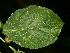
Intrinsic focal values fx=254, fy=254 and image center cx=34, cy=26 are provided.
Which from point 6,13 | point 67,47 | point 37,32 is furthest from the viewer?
point 67,47

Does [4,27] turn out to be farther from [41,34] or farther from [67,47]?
[67,47]

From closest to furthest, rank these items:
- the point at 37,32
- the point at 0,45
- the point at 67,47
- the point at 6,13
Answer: the point at 37,32 < the point at 0,45 < the point at 6,13 < the point at 67,47

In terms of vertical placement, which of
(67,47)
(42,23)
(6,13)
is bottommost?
(67,47)

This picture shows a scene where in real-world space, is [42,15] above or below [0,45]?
above

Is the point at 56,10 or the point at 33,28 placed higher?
the point at 56,10

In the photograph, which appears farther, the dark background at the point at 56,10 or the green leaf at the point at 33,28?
the dark background at the point at 56,10

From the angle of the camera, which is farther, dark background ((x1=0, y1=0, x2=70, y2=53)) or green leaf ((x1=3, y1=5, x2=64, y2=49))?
dark background ((x1=0, y1=0, x2=70, y2=53))

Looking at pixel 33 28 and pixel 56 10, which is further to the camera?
pixel 56 10

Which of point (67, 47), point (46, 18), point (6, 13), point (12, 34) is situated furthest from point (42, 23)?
point (67, 47)
